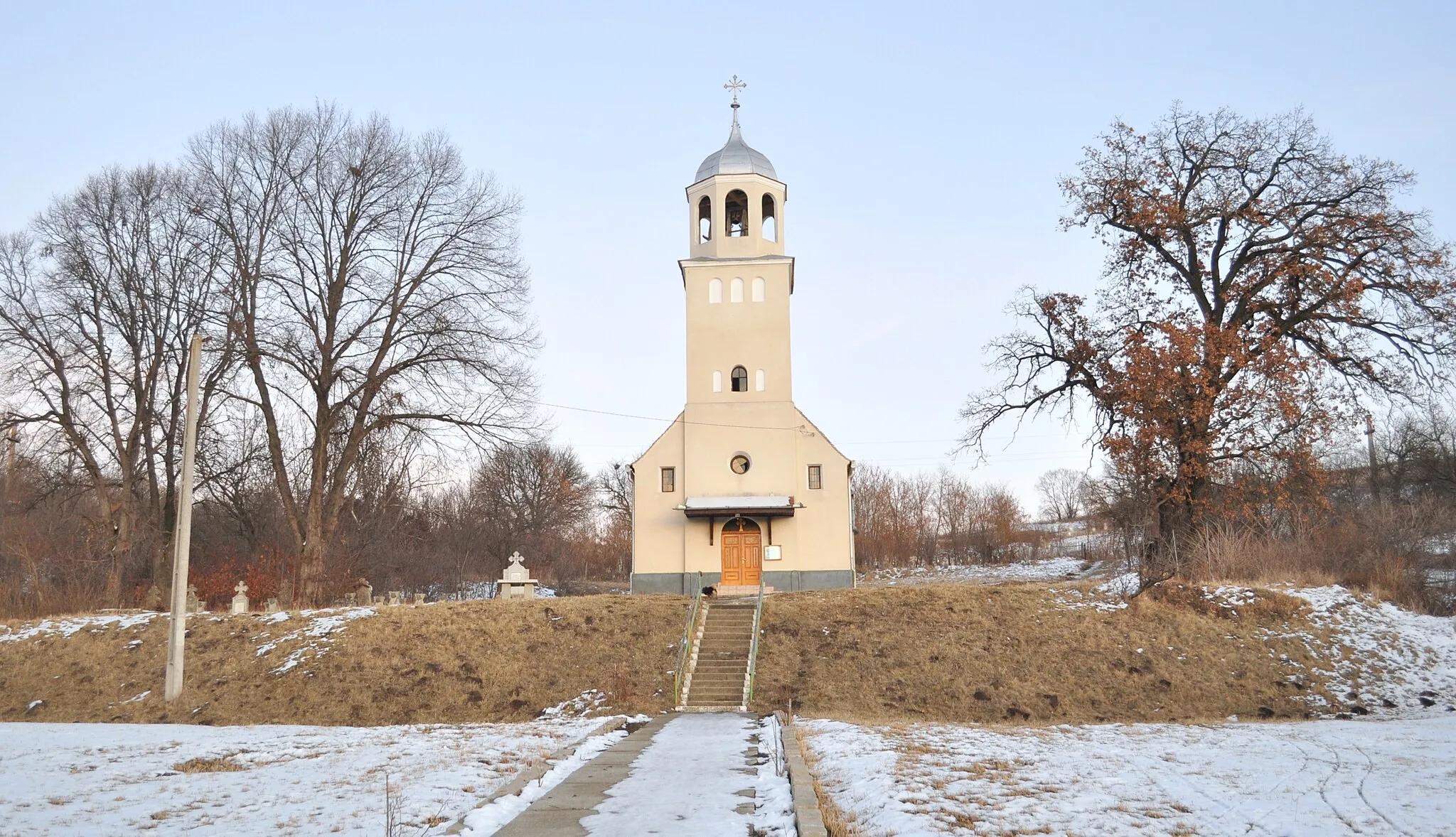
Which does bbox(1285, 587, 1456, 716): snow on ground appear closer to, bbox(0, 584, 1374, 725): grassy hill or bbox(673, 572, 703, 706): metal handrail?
bbox(0, 584, 1374, 725): grassy hill

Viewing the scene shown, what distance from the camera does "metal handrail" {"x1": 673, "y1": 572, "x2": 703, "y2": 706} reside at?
1947 cm

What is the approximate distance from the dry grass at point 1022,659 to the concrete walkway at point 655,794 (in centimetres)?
463

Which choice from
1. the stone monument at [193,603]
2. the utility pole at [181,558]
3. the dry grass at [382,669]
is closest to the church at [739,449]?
the dry grass at [382,669]

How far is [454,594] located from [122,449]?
740 inches

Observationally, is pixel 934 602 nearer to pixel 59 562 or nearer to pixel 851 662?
pixel 851 662

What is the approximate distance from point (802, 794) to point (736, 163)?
1007 inches

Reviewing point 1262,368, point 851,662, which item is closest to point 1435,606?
point 1262,368

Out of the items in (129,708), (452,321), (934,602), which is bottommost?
(129,708)

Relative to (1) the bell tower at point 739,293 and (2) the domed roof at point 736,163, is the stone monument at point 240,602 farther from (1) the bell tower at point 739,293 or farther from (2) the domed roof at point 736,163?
(2) the domed roof at point 736,163

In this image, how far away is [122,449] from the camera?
3025 cm

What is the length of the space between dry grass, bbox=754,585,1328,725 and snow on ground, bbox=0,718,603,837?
6.35m

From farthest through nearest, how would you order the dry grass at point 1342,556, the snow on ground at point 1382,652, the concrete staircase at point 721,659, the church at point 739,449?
the church at point 739,449
the dry grass at point 1342,556
the concrete staircase at point 721,659
the snow on ground at point 1382,652

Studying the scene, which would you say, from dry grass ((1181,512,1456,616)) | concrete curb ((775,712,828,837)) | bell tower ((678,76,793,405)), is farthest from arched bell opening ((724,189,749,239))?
concrete curb ((775,712,828,837))

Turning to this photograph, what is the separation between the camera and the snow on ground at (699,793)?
25.9 ft
